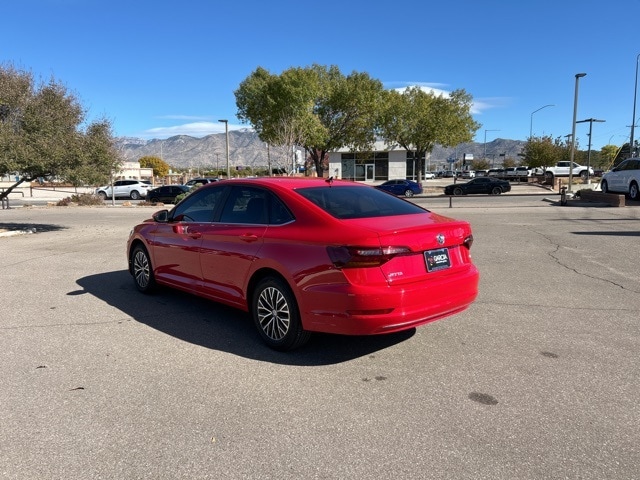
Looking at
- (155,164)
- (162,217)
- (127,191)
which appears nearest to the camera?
(162,217)

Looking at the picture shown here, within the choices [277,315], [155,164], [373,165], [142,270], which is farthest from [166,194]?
[155,164]

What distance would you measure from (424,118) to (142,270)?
153 ft

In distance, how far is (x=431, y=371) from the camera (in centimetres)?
418

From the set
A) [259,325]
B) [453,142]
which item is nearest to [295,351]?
[259,325]

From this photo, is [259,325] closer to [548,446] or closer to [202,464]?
[202,464]

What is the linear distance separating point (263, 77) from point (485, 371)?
150 ft

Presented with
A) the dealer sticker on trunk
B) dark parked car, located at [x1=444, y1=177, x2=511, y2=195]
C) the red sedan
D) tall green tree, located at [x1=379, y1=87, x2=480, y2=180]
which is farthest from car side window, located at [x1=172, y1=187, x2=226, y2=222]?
tall green tree, located at [x1=379, y1=87, x2=480, y2=180]

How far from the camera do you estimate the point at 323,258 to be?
4.08 meters

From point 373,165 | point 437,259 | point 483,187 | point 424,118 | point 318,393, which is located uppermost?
point 424,118

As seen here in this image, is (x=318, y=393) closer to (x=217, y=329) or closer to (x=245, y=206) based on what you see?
(x=217, y=329)

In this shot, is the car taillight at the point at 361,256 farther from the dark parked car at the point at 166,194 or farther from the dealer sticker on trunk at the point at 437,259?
the dark parked car at the point at 166,194

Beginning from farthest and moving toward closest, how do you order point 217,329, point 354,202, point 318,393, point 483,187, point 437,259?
point 483,187, point 217,329, point 354,202, point 437,259, point 318,393

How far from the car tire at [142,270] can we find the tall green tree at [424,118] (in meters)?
43.7

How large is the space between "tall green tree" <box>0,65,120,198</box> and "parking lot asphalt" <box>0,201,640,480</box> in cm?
875
